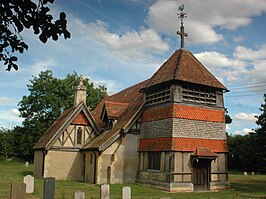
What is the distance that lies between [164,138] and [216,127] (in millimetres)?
4601

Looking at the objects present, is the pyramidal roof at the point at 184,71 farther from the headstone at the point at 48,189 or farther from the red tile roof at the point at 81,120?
the headstone at the point at 48,189

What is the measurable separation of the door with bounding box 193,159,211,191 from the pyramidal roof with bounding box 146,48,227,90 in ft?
19.8

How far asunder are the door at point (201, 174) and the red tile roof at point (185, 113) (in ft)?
11.0

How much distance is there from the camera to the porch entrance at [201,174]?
83.6 ft

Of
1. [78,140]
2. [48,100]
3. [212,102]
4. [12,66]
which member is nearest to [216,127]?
[212,102]

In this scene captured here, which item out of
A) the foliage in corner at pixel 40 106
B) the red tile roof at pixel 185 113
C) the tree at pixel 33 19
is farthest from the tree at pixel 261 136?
the tree at pixel 33 19

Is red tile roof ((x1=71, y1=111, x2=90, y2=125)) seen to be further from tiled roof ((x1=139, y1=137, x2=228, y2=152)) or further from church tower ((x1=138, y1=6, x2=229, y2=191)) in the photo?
A: tiled roof ((x1=139, y1=137, x2=228, y2=152))

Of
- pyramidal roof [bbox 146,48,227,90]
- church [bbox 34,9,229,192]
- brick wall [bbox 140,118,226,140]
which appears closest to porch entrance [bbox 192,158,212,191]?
church [bbox 34,9,229,192]

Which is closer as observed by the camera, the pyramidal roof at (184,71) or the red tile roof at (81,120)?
the pyramidal roof at (184,71)

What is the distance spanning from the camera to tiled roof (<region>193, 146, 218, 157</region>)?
25009 mm

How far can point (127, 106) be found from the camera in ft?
109

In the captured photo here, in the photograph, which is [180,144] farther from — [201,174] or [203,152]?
[201,174]

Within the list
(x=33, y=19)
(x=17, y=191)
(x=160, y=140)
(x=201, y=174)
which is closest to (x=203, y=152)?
(x=201, y=174)

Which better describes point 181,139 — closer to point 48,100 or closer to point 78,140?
point 78,140
